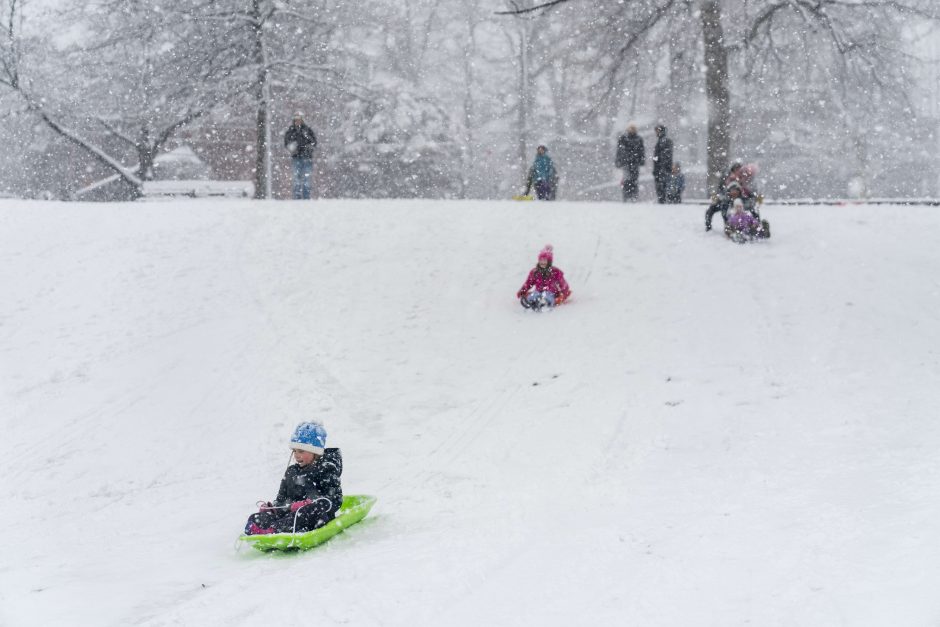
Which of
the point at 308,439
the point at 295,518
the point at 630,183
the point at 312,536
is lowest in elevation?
the point at 312,536

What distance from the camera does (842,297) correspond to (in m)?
12.1

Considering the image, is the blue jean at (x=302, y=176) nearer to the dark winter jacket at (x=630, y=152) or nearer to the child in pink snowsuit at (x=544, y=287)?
the dark winter jacket at (x=630, y=152)

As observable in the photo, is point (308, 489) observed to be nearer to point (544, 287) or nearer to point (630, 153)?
point (544, 287)

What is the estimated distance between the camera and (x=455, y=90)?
49375 millimetres

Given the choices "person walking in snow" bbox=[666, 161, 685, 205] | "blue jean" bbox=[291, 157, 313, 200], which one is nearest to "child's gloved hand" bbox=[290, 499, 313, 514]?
"blue jean" bbox=[291, 157, 313, 200]

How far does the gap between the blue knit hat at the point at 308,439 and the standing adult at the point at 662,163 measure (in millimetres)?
15475

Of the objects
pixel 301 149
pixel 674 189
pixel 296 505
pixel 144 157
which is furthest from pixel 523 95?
pixel 296 505

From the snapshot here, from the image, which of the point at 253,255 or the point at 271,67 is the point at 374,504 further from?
the point at 271,67

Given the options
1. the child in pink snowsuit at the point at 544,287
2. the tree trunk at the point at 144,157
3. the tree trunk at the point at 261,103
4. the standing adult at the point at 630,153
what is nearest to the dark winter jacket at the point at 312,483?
the child in pink snowsuit at the point at 544,287

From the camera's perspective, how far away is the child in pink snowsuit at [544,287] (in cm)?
1273

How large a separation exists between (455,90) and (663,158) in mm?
29928

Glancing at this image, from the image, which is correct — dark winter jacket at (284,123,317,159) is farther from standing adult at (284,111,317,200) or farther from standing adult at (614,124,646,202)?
standing adult at (614,124,646,202)

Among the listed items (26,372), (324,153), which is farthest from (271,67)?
(26,372)

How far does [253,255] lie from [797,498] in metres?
10.8
